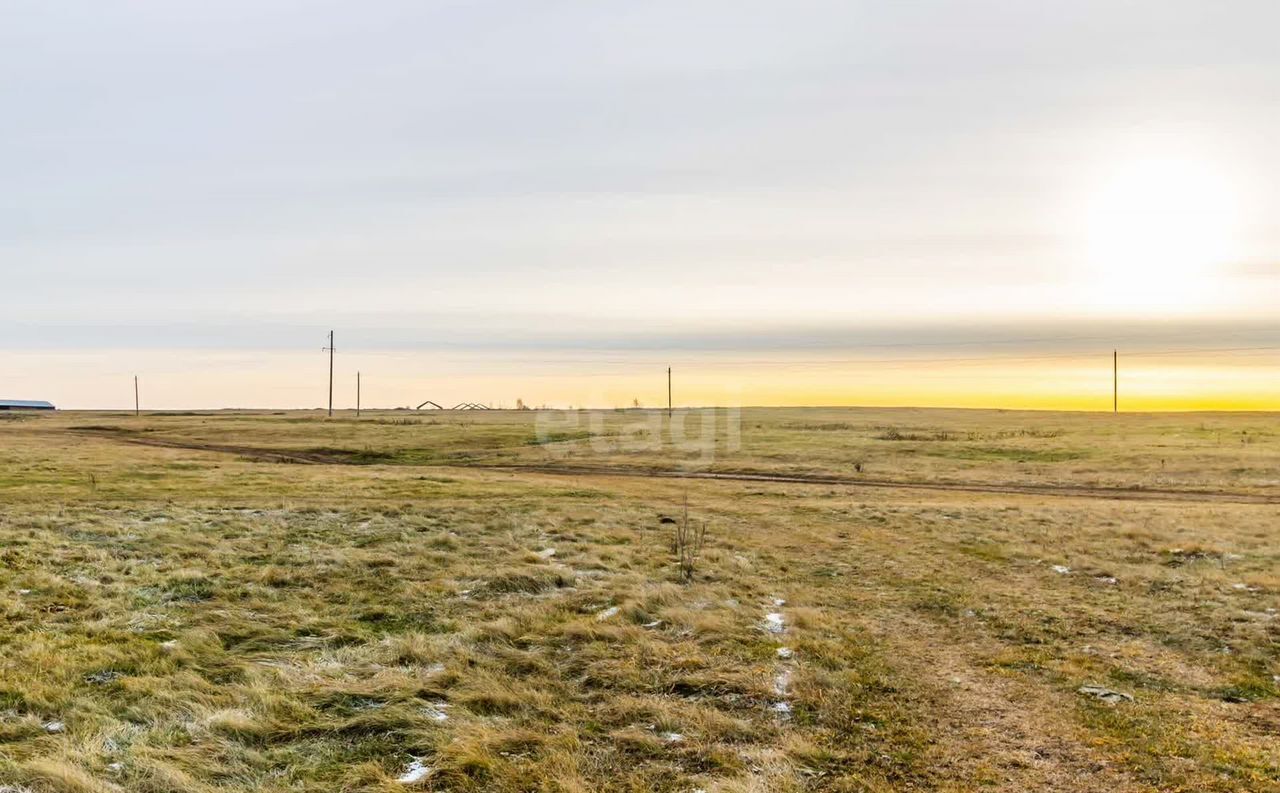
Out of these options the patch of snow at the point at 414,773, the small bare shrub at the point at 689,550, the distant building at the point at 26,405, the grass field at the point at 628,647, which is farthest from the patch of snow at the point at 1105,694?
the distant building at the point at 26,405

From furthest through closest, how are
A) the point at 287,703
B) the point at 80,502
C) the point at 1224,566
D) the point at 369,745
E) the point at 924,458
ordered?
the point at 924,458 → the point at 80,502 → the point at 1224,566 → the point at 287,703 → the point at 369,745

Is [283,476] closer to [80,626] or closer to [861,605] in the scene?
[80,626]

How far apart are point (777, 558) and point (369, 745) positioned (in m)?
12.5

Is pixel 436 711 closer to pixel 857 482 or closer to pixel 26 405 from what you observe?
pixel 857 482

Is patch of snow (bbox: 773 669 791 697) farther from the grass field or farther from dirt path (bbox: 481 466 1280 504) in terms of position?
Result: dirt path (bbox: 481 466 1280 504)

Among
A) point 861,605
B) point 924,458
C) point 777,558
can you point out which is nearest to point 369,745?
point 861,605

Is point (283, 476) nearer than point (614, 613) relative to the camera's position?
No

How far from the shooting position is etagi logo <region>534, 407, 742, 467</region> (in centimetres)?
5566

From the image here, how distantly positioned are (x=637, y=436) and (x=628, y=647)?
56.8 meters

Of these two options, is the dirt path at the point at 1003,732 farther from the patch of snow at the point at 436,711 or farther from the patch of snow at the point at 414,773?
the patch of snow at the point at 436,711

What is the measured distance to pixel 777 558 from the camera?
19.0m

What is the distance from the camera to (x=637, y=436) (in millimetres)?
67938

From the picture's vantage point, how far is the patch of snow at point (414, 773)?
7219 millimetres

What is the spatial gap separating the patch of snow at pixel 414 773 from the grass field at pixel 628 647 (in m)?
0.06
